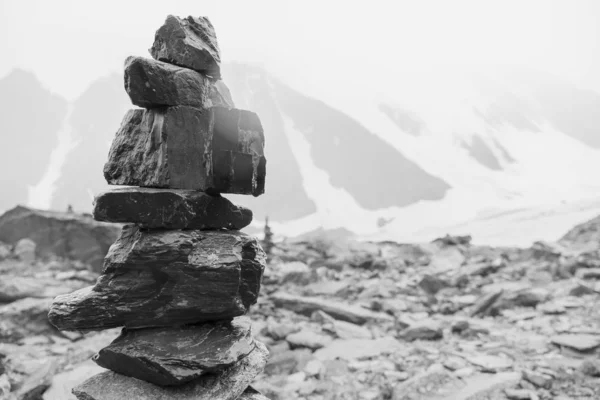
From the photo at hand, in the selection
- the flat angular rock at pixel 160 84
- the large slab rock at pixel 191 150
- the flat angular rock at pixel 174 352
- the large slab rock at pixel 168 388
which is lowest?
the large slab rock at pixel 168 388

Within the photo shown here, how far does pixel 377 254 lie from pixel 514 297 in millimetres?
11281

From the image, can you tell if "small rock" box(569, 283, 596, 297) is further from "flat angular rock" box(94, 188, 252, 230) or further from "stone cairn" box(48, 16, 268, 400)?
"flat angular rock" box(94, 188, 252, 230)

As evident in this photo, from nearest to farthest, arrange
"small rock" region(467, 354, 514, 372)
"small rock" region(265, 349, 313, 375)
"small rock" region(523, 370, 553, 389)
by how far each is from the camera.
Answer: "small rock" region(523, 370, 553, 389), "small rock" region(467, 354, 514, 372), "small rock" region(265, 349, 313, 375)

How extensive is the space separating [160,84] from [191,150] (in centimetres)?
77

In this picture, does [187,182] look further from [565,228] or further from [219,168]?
[565,228]

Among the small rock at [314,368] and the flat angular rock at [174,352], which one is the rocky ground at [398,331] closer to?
the small rock at [314,368]

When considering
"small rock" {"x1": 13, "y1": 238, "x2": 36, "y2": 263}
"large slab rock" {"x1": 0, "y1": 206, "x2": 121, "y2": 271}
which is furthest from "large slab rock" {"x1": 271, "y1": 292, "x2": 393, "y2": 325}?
"small rock" {"x1": 13, "y1": 238, "x2": 36, "y2": 263}

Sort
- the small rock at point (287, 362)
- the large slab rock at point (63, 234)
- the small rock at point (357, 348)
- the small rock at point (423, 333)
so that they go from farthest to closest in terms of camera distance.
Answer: the large slab rock at point (63, 234) → the small rock at point (423, 333) → the small rock at point (357, 348) → the small rock at point (287, 362)

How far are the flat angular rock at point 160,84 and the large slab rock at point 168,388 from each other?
3.09 metres

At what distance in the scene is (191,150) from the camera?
414cm

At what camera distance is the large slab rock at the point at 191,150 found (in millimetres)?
4078

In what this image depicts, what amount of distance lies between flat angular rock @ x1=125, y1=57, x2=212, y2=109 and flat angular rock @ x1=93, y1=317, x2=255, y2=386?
8.39 ft

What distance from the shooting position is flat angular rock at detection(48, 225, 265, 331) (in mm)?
3990

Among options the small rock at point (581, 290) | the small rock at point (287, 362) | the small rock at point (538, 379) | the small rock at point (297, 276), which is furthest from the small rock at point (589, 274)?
the small rock at point (287, 362)
